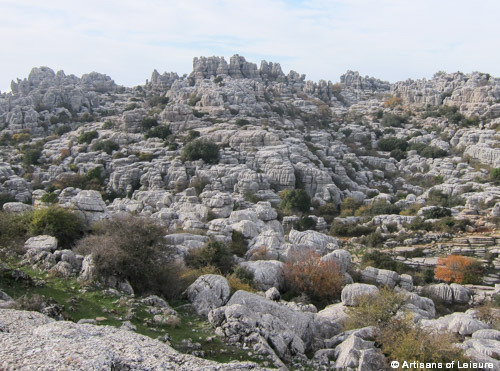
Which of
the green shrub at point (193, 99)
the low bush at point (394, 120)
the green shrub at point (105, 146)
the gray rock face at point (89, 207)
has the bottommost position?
the gray rock face at point (89, 207)

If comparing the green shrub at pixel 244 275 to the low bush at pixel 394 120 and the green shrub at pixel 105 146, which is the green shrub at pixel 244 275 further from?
the low bush at pixel 394 120

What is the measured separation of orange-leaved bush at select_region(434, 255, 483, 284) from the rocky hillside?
0.11m

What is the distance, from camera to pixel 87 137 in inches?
2016

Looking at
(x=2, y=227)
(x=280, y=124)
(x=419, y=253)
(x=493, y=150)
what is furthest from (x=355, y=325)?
(x=280, y=124)

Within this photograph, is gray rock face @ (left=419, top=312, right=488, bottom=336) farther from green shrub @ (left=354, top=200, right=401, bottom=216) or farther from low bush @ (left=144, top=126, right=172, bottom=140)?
low bush @ (left=144, top=126, right=172, bottom=140)

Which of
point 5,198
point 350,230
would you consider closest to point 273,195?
point 350,230

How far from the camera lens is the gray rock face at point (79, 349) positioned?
712 cm

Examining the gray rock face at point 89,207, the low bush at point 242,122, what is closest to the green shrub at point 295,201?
the low bush at point 242,122

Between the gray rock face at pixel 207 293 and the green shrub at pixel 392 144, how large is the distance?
4956 cm

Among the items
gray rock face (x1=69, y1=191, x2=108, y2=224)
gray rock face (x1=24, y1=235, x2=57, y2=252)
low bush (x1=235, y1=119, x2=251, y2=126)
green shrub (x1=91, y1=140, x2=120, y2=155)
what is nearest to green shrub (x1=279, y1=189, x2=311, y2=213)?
low bush (x1=235, y1=119, x2=251, y2=126)

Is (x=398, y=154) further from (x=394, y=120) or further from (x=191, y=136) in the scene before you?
(x=191, y=136)

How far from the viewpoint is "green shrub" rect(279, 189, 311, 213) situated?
1474 inches

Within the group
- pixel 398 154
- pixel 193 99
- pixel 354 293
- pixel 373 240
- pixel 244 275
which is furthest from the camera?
pixel 193 99

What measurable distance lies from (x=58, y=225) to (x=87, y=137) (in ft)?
116
